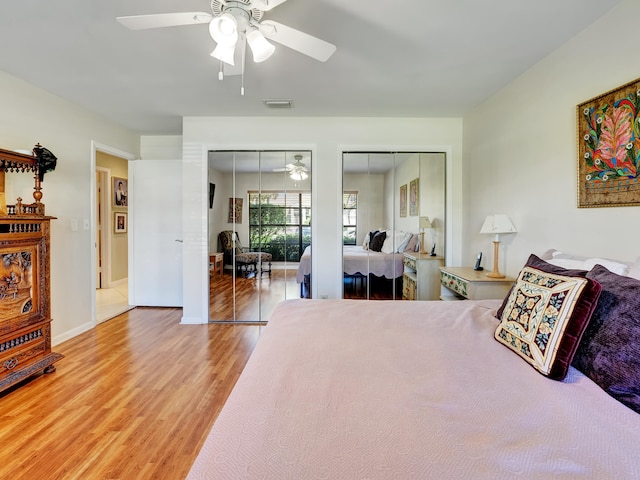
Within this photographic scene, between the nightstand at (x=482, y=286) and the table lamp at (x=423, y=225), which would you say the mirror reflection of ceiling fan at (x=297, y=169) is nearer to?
the table lamp at (x=423, y=225)

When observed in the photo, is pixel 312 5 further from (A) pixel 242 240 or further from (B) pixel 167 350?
(B) pixel 167 350

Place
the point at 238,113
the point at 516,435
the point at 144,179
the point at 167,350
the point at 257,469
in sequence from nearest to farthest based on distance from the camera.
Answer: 1. the point at 257,469
2. the point at 516,435
3. the point at 167,350
4. the point at 238,113
5. the point at 144,179

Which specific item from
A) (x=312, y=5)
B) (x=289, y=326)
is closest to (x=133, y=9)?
(x=312, y=5)

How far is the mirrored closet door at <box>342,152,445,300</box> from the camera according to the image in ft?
12.6

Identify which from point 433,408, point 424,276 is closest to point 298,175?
point 424,276

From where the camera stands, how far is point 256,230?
12.9 feet

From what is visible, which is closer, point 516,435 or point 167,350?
point 516,435

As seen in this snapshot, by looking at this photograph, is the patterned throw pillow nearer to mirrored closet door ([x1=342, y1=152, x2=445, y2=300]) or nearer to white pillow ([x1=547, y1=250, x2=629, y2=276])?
white pillow ([x1=547, y1=250, x2=629, y2=276])

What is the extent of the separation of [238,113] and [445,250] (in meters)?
2.93

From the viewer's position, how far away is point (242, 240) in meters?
3.94

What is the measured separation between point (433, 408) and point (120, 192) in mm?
6257

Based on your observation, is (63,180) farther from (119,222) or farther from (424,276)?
(424,276)

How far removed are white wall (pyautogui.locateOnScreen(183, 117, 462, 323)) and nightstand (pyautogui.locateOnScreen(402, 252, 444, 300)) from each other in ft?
0.95

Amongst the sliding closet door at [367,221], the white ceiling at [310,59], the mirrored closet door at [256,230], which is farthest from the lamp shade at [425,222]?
the mirrored closet door at [256,230]
